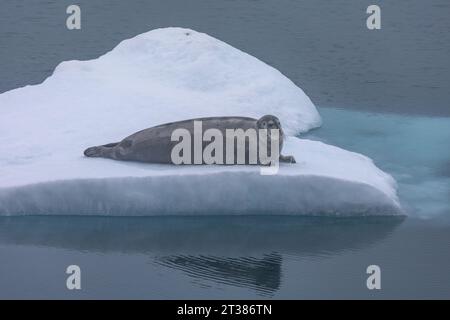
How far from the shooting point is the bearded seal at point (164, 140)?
27.7 ft

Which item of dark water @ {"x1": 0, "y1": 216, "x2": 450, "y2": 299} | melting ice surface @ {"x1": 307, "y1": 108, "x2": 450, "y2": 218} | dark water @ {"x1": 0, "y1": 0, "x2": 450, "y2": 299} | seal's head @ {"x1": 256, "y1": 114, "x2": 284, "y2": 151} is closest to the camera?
dark water @ {"x1": 0, "y1": 216, "x2": 450, "y2": 299}

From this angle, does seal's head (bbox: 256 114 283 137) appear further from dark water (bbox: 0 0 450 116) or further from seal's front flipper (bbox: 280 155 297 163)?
dark water (bbox: 0 0 450 116)

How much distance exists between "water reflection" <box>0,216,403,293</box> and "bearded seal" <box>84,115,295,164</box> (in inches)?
28.0

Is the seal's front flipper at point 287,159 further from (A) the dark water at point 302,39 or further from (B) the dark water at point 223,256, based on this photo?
(A) the dark water at point 302,39

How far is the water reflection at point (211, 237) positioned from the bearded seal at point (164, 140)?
0.71 meters

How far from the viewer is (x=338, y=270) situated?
284 inches

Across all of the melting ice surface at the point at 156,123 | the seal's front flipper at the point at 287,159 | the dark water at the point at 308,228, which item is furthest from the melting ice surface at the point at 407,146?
the seal's front flipper at the point at 287,159

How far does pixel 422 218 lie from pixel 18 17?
1189cm

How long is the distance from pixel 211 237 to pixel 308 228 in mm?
896

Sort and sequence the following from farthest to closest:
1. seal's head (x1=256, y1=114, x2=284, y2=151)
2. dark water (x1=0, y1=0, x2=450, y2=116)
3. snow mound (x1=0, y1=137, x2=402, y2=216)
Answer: dark water (x1=0, y1=0, x2=450, y2=116)
seal's head (x1=256, y1=114, x2=284, y2=151)
snow mound (x1=0, y1=137, x2=402, y2=216)

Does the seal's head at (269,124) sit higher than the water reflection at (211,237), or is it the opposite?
the seal's head at (269,124)

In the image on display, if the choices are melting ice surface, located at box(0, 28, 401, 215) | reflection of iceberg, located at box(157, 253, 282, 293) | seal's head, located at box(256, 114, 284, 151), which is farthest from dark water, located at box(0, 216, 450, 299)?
seal's head, located at box(256, 114, 284, 151)

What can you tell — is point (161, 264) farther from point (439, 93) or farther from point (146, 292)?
point (439, 93)

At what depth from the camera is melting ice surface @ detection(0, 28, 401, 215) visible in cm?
800
